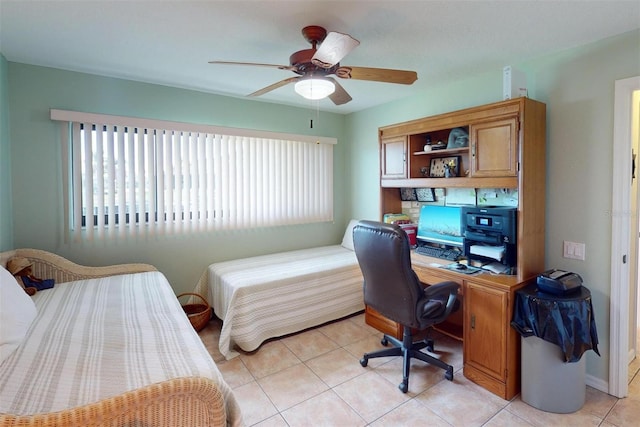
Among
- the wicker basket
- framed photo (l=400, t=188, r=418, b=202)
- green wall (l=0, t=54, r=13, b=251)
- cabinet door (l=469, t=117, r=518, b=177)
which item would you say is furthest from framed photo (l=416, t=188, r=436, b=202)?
green wall (l=0, t=54, r=13, b=251)

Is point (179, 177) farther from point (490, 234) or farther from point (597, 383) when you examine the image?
point (597, 383)

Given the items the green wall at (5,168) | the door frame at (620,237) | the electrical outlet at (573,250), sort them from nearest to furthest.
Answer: the door frame at (620,237) → the electrical outlet at (573,250) → the green wall at (5,168)

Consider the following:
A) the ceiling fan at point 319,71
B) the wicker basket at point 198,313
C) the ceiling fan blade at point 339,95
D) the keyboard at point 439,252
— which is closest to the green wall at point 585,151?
the keyboard at point 439,252

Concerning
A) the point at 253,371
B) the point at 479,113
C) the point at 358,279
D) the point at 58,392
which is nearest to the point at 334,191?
the point at 358,279

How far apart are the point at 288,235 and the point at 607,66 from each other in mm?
3287

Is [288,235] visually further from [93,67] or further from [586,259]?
[586,259]

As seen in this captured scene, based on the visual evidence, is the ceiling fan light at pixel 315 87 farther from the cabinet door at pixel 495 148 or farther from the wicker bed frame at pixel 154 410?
the wicker bed frame at pixel 154 410

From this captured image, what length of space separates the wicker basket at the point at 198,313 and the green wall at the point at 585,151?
3041 mm

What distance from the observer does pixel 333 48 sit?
1.56 meters

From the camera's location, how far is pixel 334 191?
4.39 m

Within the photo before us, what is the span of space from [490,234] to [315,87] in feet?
5.57

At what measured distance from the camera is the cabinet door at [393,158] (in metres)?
3.04

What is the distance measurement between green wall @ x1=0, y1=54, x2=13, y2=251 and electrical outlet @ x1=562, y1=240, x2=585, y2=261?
427 centimetres

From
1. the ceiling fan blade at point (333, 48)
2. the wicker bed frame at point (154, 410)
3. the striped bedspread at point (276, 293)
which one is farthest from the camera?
the striped bedspread at point (276, 293)
